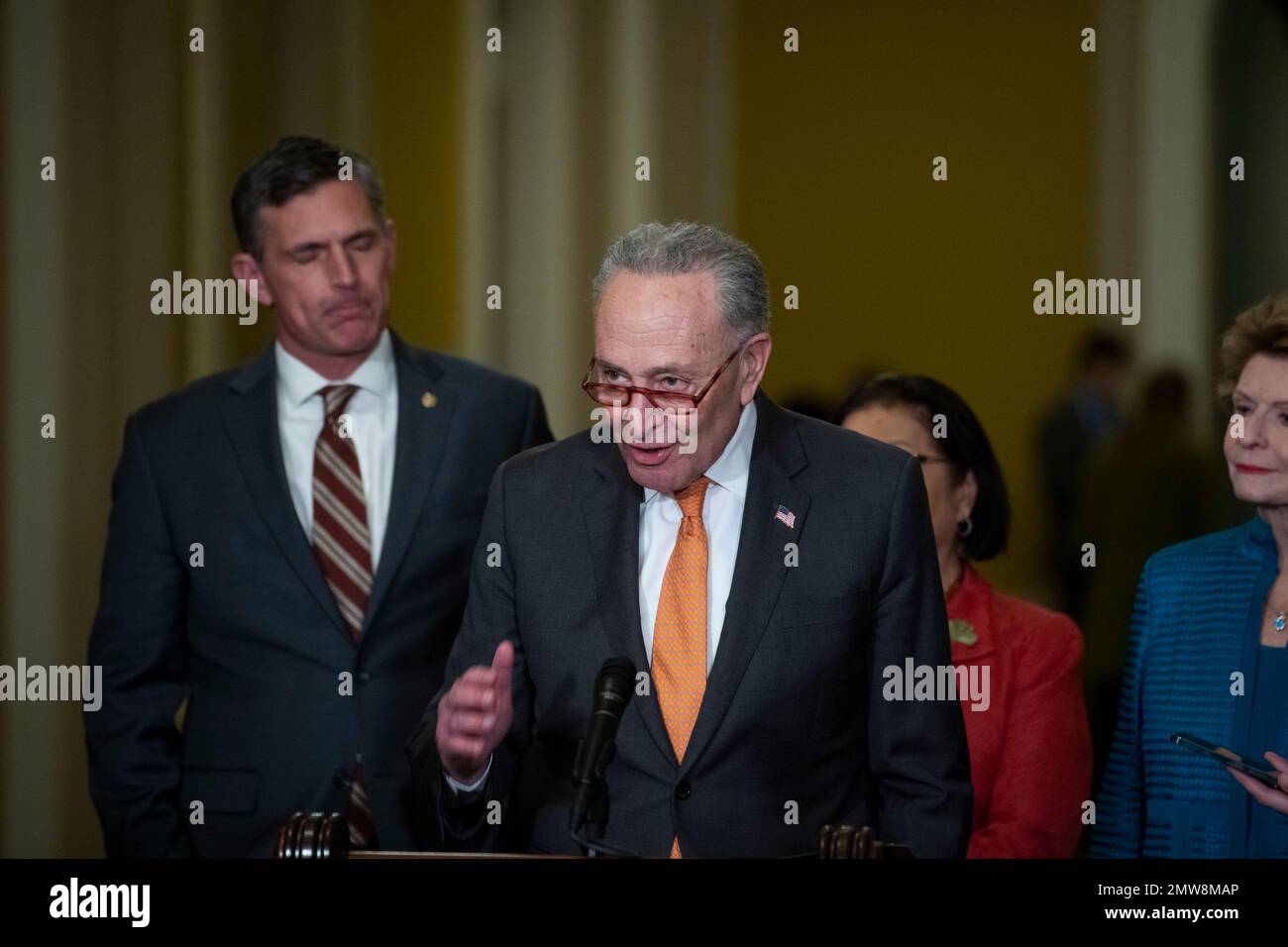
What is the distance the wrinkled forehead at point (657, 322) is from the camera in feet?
7.70

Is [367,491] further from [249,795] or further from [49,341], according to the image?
[49,341]

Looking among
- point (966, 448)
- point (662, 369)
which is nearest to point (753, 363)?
point (662, 369)

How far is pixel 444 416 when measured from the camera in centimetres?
309

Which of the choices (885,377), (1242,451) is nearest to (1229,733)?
(1242,451)

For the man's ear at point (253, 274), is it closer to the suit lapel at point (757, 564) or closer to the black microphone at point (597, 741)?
the suit lapel at point (757, 564)

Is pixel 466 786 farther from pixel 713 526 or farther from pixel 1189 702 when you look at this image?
pixel 1189 702

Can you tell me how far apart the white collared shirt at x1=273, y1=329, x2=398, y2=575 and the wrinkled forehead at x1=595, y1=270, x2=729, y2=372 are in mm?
836

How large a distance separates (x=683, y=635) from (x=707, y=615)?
5 cm

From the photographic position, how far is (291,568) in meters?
2.99

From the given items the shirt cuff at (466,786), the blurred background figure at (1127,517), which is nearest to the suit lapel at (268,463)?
the shirt cuff at (466,786)

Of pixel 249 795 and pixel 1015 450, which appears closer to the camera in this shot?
pixel 249 795

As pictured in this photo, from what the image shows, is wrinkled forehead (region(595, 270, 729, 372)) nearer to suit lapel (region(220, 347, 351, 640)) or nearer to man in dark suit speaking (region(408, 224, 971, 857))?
man in dark suit speaking (region(408, 224, 971, 857))

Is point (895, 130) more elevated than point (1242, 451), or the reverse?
point (895, 130)
